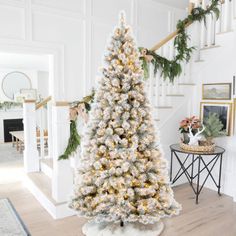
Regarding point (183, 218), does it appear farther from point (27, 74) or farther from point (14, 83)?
point (27, 74)

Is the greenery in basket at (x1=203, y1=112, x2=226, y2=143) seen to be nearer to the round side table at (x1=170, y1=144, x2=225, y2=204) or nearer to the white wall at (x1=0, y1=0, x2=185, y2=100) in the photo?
the round side table at (x1=170, y1=144, x2=225, y2=204)

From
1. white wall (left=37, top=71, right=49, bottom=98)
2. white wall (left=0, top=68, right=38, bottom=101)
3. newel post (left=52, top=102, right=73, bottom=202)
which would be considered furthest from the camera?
white wall (left=37, top=71, right=49, bottom=98)

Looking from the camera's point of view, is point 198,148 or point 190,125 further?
point 190,125

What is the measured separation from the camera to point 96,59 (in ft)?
13.4

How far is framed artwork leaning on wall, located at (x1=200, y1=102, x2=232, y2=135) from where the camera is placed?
3.36 meters

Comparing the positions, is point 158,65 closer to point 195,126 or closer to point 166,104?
point 166,104

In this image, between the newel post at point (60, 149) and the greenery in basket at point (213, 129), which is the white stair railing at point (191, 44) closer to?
the greenery in basket at point (213, 129)

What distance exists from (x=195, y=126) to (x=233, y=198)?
1127 millimetres

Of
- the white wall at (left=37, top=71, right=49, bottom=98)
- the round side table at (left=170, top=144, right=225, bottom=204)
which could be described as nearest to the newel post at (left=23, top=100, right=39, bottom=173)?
the round side table at (left=170, top=144, right=225, bottom=204)

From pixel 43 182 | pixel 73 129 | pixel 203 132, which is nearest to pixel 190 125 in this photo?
pixel 203 132

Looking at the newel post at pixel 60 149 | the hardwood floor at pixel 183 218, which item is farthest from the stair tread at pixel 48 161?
the newel post at pixel 60 149

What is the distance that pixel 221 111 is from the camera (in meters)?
3.45

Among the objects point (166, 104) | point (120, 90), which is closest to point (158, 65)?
point (166, 104)

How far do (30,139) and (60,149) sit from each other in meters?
1.46
